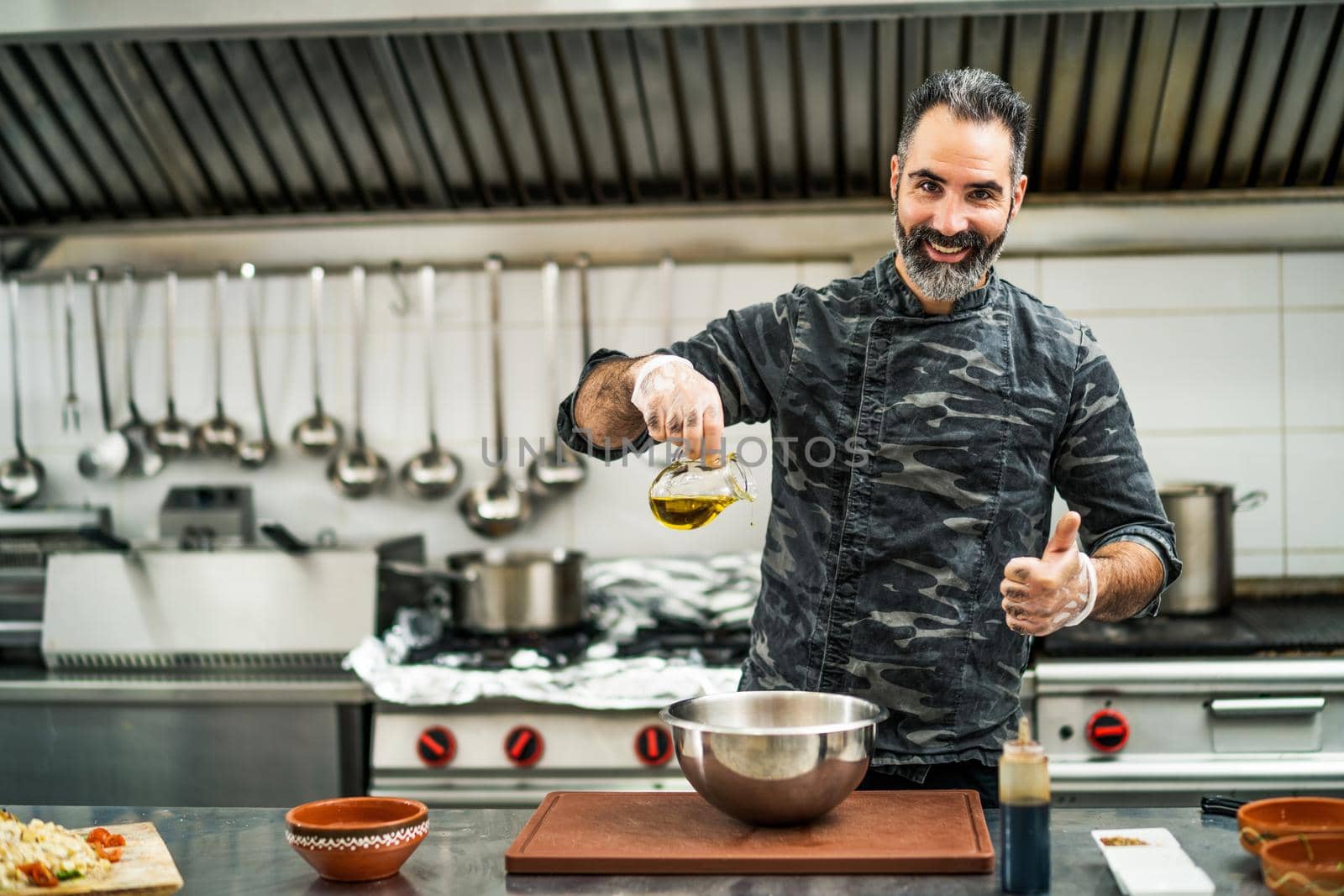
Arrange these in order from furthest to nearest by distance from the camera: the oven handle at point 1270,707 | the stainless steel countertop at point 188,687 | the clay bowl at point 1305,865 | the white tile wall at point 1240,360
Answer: the white tile wall at point 1240,360 < the stainless steel countertop at point 188,687 < the oven handle at point 1270,707 < the clay bowl at point 1305,865

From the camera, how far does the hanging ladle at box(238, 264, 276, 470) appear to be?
128 inches

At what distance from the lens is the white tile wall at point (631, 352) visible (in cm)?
314

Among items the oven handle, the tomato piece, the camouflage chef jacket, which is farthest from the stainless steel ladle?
the oven handle

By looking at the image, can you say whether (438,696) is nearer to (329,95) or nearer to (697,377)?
(697,377)

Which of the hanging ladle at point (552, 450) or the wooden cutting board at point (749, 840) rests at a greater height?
the hanging ladle at point (552, 450)

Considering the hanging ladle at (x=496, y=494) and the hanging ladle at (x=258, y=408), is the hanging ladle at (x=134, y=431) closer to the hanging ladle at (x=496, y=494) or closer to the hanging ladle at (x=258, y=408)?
the hanging ladle at (x=258, y=408)

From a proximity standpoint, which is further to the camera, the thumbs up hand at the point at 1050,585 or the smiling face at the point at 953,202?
the smiling face at the point at 953,202

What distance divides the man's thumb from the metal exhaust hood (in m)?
1.61

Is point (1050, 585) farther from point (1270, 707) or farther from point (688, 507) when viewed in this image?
point (1270, 707)

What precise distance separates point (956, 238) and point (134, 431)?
243cm

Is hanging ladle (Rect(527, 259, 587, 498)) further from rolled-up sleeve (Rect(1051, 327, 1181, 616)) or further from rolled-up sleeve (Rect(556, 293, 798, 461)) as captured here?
rolled-up sleeve (Rect(1051, 327, 1181, 616))

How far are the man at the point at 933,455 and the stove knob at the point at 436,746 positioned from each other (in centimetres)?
92

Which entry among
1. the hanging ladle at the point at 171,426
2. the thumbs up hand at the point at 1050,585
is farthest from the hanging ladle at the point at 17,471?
the thumbs up hand at the point at 1050,585

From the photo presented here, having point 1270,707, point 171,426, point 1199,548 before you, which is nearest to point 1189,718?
point 1270,707
